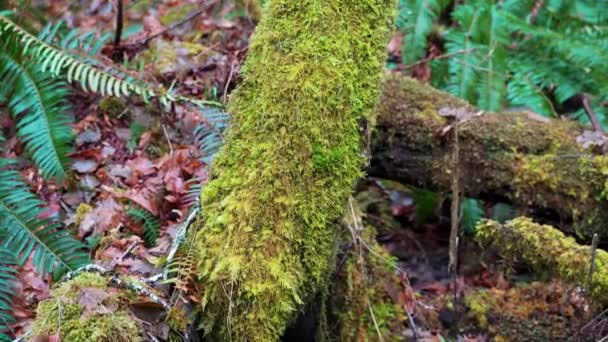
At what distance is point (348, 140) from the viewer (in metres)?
2.28

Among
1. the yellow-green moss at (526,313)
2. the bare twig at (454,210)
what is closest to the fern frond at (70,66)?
the bare twig at (454,210)

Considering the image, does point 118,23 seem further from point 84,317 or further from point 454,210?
point 84,317

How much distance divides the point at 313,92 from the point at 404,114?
1344 mm

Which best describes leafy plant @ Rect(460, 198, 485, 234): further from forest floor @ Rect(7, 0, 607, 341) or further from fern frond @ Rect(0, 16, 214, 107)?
fern frond @ Rect(0, 16, 214, 107)

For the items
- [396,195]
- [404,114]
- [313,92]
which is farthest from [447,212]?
[313,92]

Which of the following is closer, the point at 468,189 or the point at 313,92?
the point at 313,92

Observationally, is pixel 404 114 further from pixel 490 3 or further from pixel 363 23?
pixel 490 3

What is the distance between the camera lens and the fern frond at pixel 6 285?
8.27ft

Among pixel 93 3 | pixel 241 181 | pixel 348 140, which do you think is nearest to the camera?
pixel 241 181

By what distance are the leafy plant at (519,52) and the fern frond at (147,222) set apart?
2594 mm

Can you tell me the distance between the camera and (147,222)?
300 centimetres

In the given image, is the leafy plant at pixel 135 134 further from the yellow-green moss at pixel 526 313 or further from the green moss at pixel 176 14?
the yellow-green moss at pixel 526 313

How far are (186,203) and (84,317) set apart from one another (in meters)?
1.43

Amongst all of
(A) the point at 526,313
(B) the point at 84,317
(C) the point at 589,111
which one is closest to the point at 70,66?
(B) the point at 84,317
